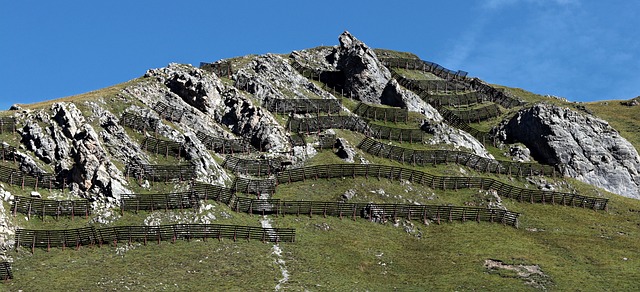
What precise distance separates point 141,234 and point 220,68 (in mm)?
56574

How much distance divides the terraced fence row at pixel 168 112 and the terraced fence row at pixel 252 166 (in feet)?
42.0

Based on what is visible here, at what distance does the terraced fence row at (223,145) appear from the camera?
9500 cm

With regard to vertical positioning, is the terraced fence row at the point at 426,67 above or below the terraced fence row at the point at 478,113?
above

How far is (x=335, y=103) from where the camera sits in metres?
116

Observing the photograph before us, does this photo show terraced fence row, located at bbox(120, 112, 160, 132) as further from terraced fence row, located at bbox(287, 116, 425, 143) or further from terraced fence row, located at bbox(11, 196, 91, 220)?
terraced fence row, located at bbox(287, 116, 425, 143)

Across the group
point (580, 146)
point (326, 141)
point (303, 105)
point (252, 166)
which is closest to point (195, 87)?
point (303, 105)

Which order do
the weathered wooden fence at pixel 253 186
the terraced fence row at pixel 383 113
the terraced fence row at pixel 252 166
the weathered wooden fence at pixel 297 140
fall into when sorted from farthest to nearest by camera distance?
the terraced fence row at pixel 383 113, the weathered wooden fence at pixel 297 140, the terraced fence row at pixel 252 166, the weathered wooden fence at pixel 253 186

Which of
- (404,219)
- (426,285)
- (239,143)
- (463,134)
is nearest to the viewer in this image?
(426,285)

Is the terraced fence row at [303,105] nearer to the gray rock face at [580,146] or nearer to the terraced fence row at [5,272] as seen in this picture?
the gray rock face at [580,146]

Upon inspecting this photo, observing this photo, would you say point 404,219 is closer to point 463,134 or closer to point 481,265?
point 481,265

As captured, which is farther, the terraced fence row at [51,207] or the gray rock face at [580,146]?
the gray rock face at [580,146]

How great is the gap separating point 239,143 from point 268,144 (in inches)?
163

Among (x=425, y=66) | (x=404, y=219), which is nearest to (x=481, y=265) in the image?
(x=404, y=219)

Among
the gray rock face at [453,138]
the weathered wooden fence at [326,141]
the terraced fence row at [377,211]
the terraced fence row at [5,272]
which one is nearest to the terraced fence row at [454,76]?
the gray rock face at [453,138]
